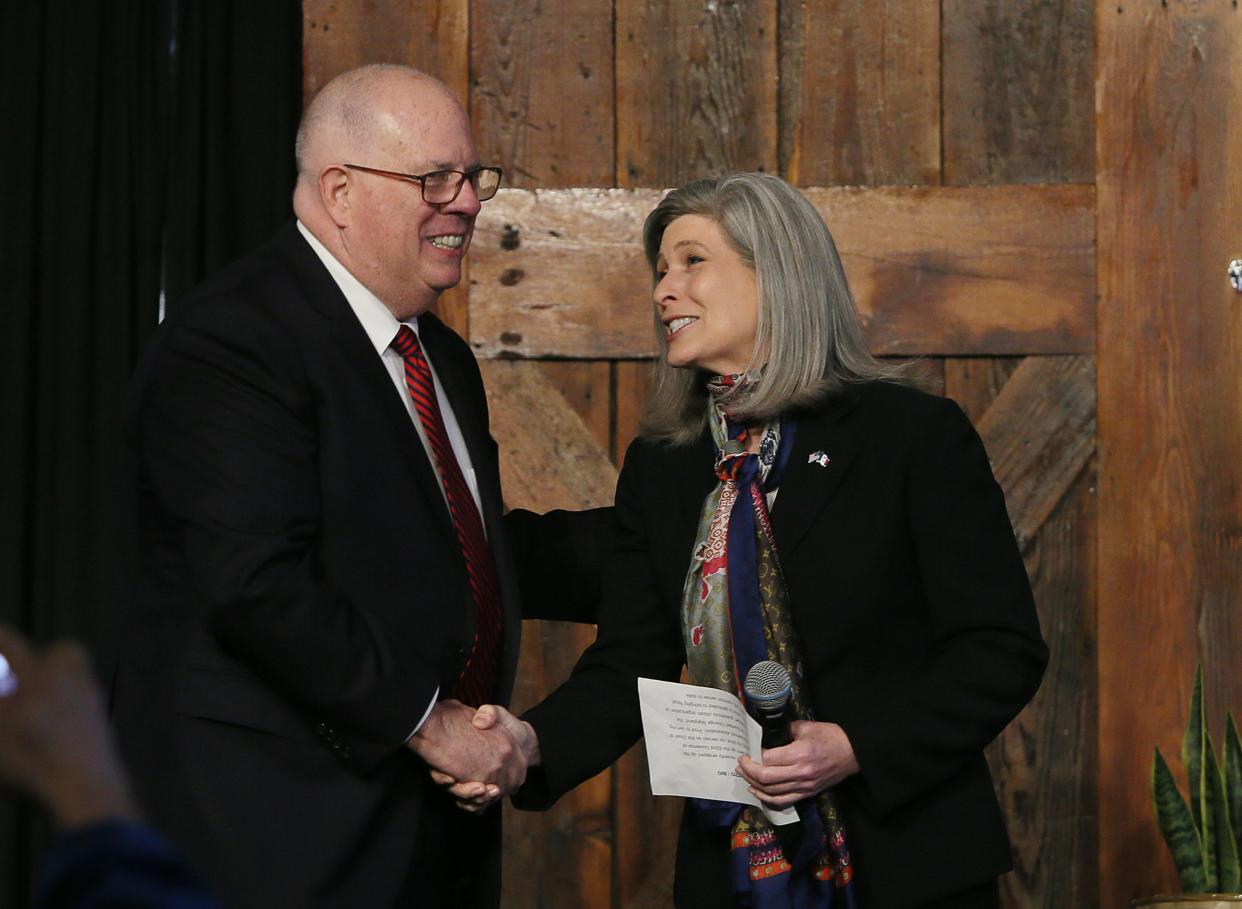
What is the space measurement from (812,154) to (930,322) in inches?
20.4

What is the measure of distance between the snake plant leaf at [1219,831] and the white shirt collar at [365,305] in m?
2.01

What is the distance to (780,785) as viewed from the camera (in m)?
2.43

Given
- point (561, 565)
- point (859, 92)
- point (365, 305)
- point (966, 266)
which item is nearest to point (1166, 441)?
point (966, 266)

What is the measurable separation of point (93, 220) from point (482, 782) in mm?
2206

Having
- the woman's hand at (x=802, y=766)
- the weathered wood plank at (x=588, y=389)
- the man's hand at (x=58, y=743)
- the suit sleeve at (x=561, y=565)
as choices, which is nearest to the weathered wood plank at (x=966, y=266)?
the weathered wood plank at (x=588, y=389)

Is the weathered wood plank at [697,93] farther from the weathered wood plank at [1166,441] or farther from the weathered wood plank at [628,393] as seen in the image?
the weathered wood plank at [1166,441]

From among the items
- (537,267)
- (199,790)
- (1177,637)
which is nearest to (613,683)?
(199,790)

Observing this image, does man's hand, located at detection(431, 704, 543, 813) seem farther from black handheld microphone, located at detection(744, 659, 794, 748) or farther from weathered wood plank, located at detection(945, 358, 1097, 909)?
weathered wood plank, located at detection(945, 358, 1097, 909)

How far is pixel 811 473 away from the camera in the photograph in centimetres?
259

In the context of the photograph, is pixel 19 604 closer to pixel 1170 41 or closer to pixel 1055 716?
pixel 1055 716

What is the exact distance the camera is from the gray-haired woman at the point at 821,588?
2447 millimetres

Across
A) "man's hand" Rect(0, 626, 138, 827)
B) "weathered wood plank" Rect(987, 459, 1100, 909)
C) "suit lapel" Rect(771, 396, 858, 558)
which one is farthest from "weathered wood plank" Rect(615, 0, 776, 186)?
"man's hand" Rect(0, 626, 138, 827)

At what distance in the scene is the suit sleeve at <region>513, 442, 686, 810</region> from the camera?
275cm

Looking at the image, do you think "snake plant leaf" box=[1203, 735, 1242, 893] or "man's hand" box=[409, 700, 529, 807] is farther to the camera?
"snake plant leaf" box=[1203, 735, 1242, 893]
